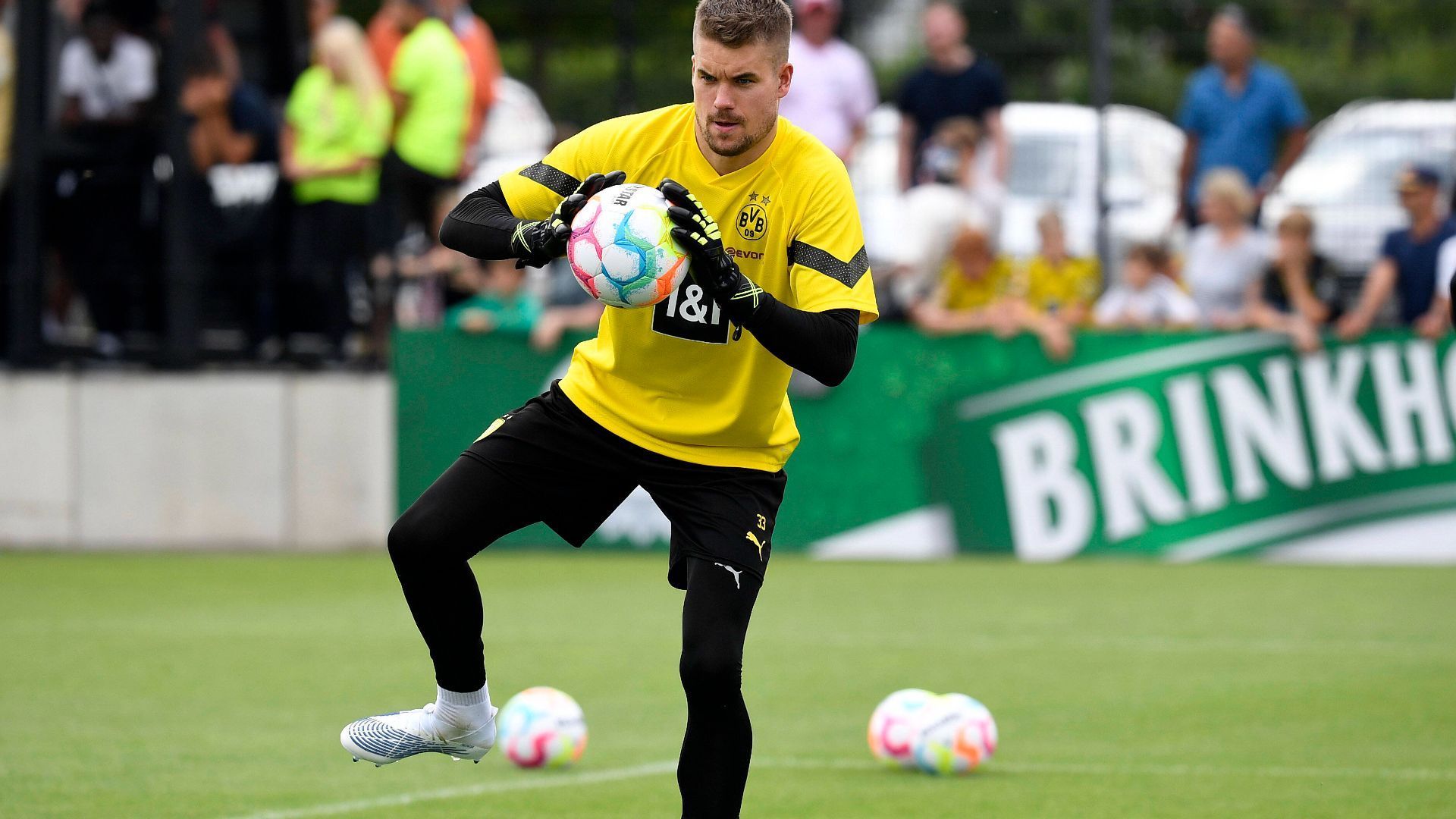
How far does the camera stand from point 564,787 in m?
6.81

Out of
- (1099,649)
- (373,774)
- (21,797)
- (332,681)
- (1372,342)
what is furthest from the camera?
(1372,342)

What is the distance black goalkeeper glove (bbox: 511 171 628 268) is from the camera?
5184 mm

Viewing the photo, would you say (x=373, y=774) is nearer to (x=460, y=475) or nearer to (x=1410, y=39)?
(x=460, y=475)

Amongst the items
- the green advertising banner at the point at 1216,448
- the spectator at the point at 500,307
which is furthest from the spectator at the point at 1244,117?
the spectator at the point at 500,307

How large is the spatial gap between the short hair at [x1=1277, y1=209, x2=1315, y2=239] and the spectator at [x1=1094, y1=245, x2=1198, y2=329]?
2.65 ft

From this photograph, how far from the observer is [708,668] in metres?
5.19

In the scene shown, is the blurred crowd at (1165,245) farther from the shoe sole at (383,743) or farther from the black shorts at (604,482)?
the shoe sole at (383,743)

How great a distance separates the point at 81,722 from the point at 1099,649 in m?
4.89

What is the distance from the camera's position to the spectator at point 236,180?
14336 millimetres

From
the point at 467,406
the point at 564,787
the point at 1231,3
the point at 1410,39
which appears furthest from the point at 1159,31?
the point at 564,787

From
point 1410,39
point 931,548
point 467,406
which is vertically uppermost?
point 1410,39

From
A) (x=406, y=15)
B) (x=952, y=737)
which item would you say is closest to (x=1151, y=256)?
(x=406, y=15)

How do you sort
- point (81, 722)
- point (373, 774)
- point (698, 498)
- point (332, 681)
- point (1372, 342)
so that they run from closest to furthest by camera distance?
point (698, 498) → point (373, 774) → point (81, 722) → point (332, 681) → point (1372, 342)

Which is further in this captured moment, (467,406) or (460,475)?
(467,406)
